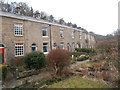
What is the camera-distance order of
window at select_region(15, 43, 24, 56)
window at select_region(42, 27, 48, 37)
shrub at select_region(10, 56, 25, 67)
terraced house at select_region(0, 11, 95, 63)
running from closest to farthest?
shrub at select_region(10, 56, 25, 67)
terraced house at select_region(0, 11, 95, 63)
window at select_region(15, 43, 24, 56)
window at select_region(42, 27, 48, 37)

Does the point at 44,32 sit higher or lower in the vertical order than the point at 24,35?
higher

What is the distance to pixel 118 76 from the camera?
686 centimetres

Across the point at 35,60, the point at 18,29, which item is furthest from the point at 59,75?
the point at 18,29

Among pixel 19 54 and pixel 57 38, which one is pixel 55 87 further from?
pixel 57 38

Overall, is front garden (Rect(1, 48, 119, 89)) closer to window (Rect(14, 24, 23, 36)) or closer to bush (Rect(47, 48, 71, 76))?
bush (Rect(47, 48, 71, 76))

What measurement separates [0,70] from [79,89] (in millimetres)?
6418

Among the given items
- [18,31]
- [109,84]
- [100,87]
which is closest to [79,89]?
[100,87]

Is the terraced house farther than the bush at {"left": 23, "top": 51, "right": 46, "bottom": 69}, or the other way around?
the terraced house

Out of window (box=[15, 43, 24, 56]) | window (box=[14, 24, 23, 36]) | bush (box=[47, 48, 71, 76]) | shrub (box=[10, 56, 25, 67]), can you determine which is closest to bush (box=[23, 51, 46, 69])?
shrub (box=[10, 56, 25, 67])

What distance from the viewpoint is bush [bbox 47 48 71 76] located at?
8.52 meters

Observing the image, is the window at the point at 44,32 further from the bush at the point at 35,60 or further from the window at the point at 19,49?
the bush at the point at 35,60

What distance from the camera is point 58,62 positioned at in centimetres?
863

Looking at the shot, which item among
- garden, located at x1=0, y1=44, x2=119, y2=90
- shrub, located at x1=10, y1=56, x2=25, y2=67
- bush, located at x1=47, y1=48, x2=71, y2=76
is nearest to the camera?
garden, located at x1=0, y1=44, x2=119, y2=90

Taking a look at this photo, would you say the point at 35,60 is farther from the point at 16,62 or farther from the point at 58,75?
the point at 16,62
